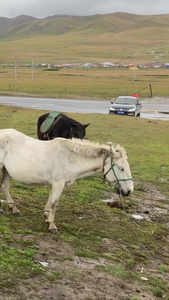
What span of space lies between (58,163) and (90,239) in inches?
60.5

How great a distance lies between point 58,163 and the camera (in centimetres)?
641

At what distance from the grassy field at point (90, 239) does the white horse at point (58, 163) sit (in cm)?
63

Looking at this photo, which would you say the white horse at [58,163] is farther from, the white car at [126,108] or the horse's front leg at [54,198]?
the white car at [126,108]

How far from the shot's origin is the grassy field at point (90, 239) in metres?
4.90

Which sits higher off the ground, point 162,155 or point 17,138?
point 17,138

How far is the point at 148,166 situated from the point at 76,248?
316 inches

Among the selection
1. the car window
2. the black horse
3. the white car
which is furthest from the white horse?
the car window

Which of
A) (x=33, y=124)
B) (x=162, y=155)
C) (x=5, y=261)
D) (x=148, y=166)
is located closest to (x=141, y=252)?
(x=5, y=261)

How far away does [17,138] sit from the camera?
6.74 meters

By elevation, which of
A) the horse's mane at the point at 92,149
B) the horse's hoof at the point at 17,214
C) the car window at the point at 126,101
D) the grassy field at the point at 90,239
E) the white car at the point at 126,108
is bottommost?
the grassy field at the point at 90,239

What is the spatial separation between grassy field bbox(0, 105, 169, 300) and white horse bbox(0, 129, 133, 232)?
63 cm

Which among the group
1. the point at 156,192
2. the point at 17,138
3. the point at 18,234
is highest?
the point at 17,138

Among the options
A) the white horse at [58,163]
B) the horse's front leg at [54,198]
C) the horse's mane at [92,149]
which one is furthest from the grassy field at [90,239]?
the horse's mane at [92,149]

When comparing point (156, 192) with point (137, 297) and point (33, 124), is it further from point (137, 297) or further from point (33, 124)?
point (33, 124)
